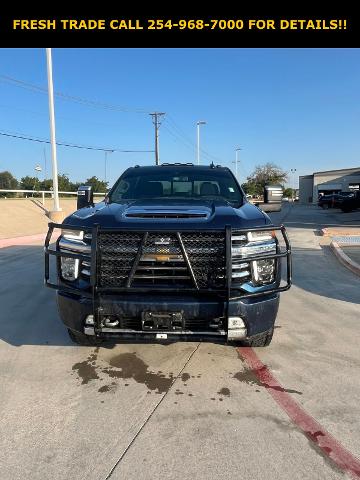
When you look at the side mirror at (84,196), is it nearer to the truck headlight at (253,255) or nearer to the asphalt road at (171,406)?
the asphalt road at (171,406)

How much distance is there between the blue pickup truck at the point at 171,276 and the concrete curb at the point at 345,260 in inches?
222

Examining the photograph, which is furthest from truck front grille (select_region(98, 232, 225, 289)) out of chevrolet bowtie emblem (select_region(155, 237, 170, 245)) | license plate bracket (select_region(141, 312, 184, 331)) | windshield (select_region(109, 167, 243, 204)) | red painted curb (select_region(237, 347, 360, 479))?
windshield (select_region(109, 167, 243, 204))

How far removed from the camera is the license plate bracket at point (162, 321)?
321 centimetres

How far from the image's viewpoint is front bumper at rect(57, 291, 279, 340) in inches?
126

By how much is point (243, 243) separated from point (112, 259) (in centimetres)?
109

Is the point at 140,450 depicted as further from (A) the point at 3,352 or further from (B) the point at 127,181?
(B) the point at 127,181

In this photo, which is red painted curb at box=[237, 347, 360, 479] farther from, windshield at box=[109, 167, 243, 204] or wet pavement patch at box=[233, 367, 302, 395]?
windshield at box=[109, 167, 243, 204]

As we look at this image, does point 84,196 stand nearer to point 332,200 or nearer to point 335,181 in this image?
point 332,200

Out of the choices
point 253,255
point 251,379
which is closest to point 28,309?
point 251,379

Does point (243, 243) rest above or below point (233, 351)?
above

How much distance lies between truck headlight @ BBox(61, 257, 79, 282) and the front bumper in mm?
214

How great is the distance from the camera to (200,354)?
4.05 metres

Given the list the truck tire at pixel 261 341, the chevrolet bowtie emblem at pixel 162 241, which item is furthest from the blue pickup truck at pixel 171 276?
the truck tire at pixel 261 341
